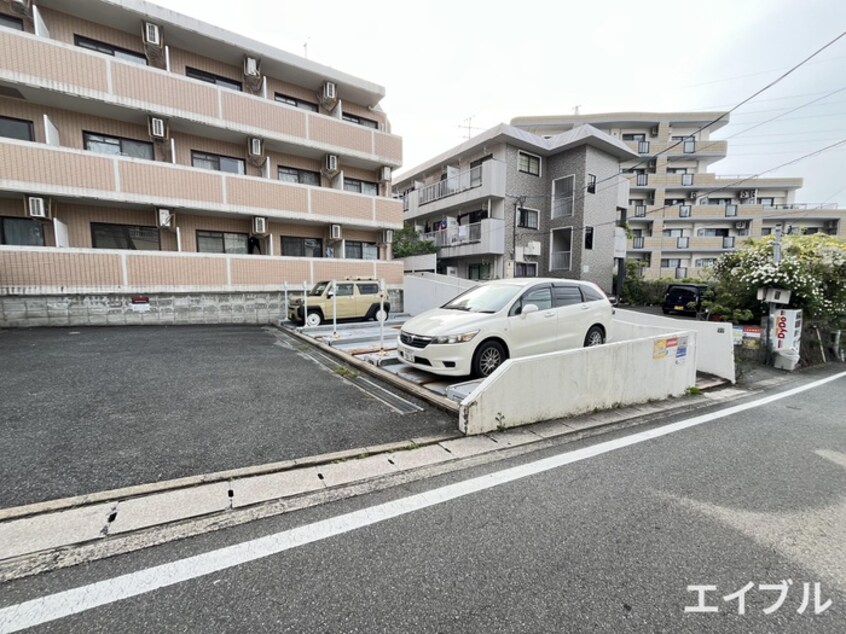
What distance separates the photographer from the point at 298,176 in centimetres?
1414

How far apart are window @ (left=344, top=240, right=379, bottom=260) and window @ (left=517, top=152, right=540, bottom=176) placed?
8.83m

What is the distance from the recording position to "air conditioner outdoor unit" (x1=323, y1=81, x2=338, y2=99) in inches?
541

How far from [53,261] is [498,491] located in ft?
40.9

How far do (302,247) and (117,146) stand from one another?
6179 millimetres

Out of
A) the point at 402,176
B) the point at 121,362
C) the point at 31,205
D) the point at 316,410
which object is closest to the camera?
the point at 316,410

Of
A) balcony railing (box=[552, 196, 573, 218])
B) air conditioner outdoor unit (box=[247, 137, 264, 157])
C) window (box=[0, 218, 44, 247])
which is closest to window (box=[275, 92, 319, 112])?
air conditioner outdoor unit (box=[247, 137, 264, 157])

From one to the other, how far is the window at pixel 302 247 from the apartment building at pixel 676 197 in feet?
69.4

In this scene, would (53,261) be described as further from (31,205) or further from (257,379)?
(257,379)

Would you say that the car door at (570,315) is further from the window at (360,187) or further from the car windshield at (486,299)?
the window at (360,187)

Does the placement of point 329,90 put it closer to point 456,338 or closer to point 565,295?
point 565,295

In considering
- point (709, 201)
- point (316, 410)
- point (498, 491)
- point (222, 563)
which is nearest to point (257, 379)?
point (316, 410)

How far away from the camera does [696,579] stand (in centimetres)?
196

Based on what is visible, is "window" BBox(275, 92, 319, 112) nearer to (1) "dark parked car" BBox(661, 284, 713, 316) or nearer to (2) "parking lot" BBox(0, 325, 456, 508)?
(2) "parking lot" BBox(0, 325, 456, 508)

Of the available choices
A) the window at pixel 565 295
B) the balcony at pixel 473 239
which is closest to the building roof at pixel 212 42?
the balcony at pixel 473 239
